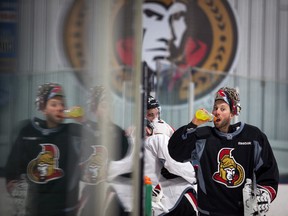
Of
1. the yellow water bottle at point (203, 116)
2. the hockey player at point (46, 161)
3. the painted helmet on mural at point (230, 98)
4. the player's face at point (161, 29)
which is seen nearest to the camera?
the hockey player at point (46, 161)

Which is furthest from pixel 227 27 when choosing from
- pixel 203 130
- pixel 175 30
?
pixel 203 130

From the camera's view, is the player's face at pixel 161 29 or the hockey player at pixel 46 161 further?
the player's face at pixel 161 29

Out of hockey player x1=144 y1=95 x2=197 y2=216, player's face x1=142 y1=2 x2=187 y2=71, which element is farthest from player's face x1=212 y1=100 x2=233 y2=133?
player's face x1=142 y1=2 x2=187 y2=71

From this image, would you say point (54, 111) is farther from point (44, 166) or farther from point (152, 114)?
point (152, 114)

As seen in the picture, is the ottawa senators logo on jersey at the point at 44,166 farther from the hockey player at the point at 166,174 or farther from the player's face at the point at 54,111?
the hockey player at the point at 166,174

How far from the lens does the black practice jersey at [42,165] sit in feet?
3.17

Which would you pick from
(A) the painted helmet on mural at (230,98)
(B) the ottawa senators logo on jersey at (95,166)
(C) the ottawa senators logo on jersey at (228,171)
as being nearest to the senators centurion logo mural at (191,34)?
(A) the painted helmet on mural at (230,98)

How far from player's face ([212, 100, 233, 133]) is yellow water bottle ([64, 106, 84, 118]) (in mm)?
2123

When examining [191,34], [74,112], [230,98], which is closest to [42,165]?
[74,112]

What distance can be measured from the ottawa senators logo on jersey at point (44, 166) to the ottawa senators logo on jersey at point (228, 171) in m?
2.11

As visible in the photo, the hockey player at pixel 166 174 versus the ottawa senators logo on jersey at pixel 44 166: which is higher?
the ottawa senators logo on jersey at pixel 44 166

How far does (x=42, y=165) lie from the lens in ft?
3.20

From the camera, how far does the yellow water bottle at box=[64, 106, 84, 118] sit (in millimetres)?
1006

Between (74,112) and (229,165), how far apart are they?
6.81 ft
